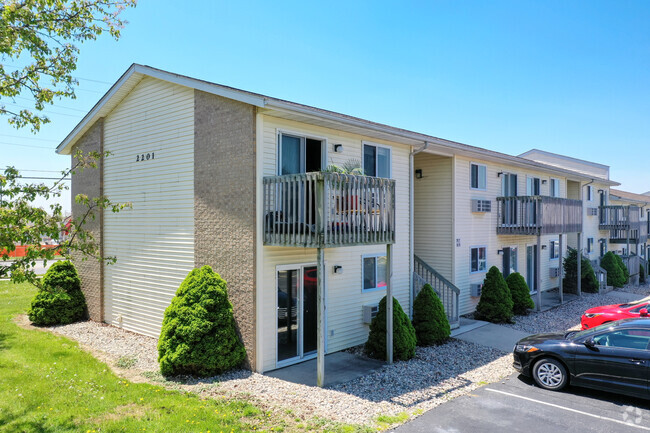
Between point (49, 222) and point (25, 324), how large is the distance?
30.4 feet

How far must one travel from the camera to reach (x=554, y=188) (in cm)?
2123

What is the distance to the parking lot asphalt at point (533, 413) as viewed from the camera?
21.7 ft

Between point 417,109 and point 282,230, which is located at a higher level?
point 417,109

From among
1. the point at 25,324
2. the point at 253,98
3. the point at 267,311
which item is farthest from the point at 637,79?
the point at 25,324

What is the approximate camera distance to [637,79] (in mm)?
16578

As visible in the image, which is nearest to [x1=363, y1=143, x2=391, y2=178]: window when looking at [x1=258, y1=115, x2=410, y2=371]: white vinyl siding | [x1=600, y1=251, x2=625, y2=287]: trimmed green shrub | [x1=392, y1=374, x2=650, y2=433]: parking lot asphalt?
[x1=258, y1=115, x2=410, y2=371]: white vinyl siding

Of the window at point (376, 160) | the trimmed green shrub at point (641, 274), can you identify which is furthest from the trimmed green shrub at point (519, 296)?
the trimmed green shrub at point (641, 274)

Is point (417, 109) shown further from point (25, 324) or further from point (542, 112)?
point (25, 324)

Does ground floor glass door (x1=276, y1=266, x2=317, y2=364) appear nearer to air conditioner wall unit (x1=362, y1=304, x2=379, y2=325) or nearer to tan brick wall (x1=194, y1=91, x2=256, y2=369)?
tan brick wall (x1=194, y1=91, x2=256, y2=369)

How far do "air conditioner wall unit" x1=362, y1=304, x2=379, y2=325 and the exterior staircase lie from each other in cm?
215

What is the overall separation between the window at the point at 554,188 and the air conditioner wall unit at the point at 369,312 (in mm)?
14011

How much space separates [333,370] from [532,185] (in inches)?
578

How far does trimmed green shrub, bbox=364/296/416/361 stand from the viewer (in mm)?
10039

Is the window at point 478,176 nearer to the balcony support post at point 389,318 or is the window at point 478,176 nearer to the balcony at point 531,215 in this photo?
the balcony at point 531,215
